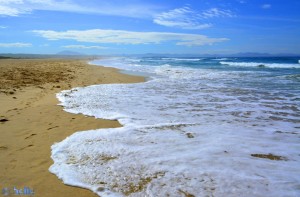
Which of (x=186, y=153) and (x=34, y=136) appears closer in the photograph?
(x=186, y=153)

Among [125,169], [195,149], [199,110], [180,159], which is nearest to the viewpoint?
[125,169]

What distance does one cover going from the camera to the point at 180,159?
4.12m

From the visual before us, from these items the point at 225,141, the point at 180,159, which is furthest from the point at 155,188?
the point at 225,141

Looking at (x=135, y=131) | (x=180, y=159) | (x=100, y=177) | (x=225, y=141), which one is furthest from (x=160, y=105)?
(x=100, y=177)

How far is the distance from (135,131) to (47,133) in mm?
1895

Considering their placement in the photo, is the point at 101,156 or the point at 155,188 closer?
the point at 155,188

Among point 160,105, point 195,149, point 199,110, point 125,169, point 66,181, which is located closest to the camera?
point 66,181

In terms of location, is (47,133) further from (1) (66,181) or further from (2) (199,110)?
(2) (199,110)

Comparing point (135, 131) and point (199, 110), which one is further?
point (199, 110)

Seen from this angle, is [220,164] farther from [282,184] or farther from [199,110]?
[199,110]

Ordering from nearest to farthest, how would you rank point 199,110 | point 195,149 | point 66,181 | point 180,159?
point 66,181
point 180,159
point 195,149
point 199,110

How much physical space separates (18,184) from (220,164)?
2.93 m

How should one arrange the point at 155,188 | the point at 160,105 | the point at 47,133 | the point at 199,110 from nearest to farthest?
the point at 155,188 < the point at 47,133 < the point at 199,110 < the point at 160,105

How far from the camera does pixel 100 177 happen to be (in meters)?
3.54
